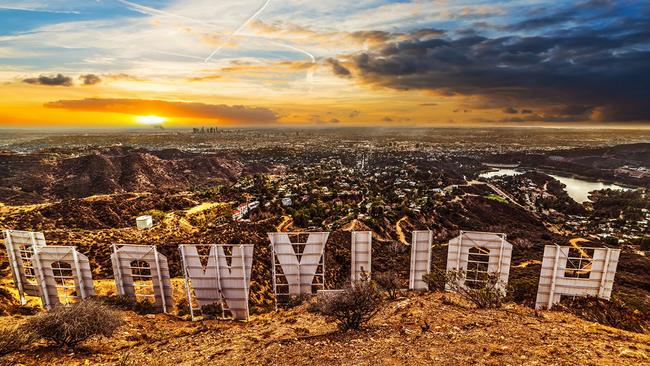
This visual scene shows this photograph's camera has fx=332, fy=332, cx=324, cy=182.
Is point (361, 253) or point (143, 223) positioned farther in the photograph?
point (143, 223)

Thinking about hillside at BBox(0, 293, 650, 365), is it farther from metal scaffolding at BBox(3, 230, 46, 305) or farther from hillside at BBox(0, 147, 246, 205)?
hillside at BBox(0, 147, 246, 205)

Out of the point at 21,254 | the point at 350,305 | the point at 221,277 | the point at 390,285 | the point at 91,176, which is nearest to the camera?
the point at 350,305

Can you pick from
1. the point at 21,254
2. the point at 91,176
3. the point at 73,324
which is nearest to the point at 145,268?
the point at 73,324

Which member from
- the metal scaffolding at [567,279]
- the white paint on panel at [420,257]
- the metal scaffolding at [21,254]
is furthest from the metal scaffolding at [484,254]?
the metal scaffolding at [21,254]

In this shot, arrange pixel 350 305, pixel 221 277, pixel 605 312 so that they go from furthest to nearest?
1. pixel 221 277
2. pixel 605 312
3. pixel 350 305

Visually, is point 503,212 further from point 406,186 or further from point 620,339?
point 620,339

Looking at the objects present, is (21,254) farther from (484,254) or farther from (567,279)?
(567,279)

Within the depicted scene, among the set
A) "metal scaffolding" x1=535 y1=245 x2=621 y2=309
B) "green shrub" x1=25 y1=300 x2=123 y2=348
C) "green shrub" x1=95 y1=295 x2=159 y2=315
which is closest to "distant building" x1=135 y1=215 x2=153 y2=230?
"green shrub" x1=95 y1=295 x2=159 y2=315

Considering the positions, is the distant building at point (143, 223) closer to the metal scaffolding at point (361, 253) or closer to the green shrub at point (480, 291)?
the metal scaffolding at point (361, 253)
